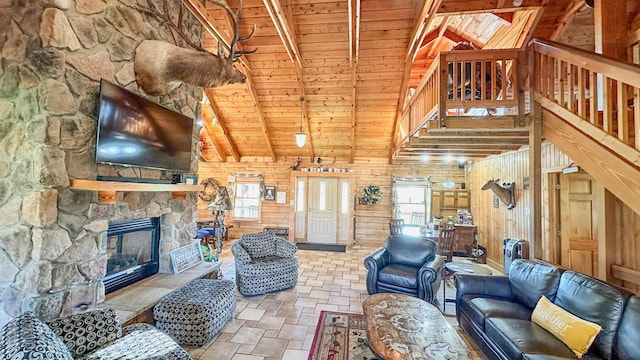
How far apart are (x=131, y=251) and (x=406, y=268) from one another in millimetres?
3563

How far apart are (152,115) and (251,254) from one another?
8.01ft

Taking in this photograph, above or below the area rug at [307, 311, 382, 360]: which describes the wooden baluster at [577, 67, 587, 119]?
above

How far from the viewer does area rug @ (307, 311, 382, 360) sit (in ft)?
8.76

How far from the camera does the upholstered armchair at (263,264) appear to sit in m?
4.07

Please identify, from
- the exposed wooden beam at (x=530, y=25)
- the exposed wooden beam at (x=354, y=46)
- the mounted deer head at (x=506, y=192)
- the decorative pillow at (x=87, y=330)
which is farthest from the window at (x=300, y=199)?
the decorative pillow at (x=87, y=330)

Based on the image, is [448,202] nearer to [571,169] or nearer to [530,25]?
[571,169]

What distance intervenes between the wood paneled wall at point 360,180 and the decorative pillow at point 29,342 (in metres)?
6.77

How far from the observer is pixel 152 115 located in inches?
123

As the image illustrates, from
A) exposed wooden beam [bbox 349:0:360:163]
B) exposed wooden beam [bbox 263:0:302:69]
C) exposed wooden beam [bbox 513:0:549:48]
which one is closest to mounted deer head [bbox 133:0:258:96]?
exposed wooden beam [bbox 263:0:302:69]

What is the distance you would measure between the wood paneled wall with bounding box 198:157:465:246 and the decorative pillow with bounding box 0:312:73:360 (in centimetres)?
677

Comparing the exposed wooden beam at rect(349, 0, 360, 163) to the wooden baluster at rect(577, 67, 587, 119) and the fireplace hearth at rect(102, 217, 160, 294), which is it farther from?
the fireplace hearth at rect(102, 217, 160, 294)

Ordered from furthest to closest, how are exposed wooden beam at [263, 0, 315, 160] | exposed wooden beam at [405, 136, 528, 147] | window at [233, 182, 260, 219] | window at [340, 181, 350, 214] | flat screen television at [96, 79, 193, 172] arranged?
window at [233, 182, 260, 219]
window at [340, 181, 350, 214]
exposed wooden beam at [405, 136, 528, 147]
exposed wooden beam at [263, 0, 315, 160]
flat screen television at [96, 79, 193, 172]

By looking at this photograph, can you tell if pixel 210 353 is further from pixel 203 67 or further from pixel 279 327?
pixel 203 67

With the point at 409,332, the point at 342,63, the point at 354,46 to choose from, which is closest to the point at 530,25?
the point at 354,46
